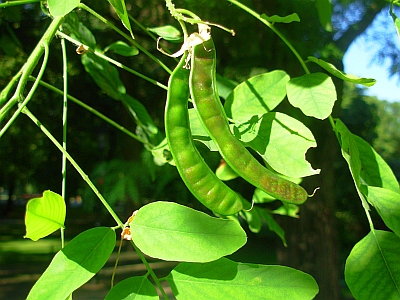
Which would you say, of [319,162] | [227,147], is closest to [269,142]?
[227,147]

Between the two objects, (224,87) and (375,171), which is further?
(224,87)

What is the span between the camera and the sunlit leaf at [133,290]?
0.47 metres

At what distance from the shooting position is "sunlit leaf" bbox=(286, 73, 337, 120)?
57 cm

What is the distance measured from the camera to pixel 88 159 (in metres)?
4.10

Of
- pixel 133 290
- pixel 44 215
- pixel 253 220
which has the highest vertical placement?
pixel 44 215

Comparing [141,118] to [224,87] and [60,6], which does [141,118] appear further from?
[60,6]

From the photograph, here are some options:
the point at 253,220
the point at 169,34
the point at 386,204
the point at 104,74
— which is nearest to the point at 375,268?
the point at 386,204

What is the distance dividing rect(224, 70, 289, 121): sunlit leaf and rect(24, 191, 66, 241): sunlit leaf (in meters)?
0.28

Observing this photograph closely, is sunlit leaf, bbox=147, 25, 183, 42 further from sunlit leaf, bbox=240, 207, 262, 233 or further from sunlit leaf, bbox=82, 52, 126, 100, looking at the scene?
sunlit leaf, bbox=240, 207, 262, 233

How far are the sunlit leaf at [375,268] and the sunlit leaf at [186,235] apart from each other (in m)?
0.14

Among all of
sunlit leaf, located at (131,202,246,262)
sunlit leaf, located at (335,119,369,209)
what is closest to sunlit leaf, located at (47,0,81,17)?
sunlit leaf, located at (131,202,246,262)

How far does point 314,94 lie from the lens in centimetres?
59

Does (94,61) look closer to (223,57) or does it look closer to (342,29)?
(223,57)

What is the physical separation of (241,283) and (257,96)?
283 mm
